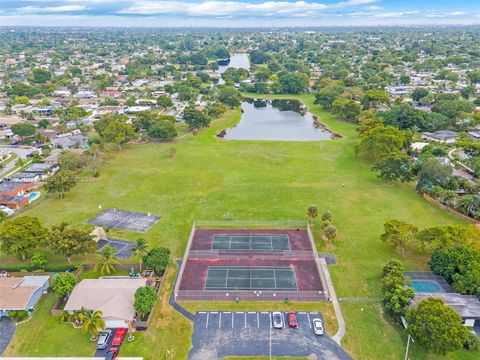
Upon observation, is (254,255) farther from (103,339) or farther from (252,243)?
(103,339)

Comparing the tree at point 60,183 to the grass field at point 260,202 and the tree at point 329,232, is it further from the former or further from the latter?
the tree at point 329,232

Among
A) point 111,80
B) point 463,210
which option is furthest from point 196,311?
point 111,80

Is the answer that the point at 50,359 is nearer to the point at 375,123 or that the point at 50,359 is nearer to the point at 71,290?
the point at 71,290

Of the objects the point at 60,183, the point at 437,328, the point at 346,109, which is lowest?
the point at 346,109

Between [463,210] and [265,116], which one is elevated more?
[463,210]

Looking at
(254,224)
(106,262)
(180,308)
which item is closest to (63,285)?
(106,262)

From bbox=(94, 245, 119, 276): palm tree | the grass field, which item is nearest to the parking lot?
the grass field

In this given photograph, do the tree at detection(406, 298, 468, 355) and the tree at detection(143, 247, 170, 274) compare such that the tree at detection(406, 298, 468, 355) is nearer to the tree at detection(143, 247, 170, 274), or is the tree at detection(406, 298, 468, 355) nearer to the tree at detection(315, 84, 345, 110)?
the tree at detection(143, 247, 170, 274)
